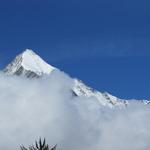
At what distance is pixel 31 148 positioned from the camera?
245 ft

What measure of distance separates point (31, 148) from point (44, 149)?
144cm

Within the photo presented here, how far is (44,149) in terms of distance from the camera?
75500mm
